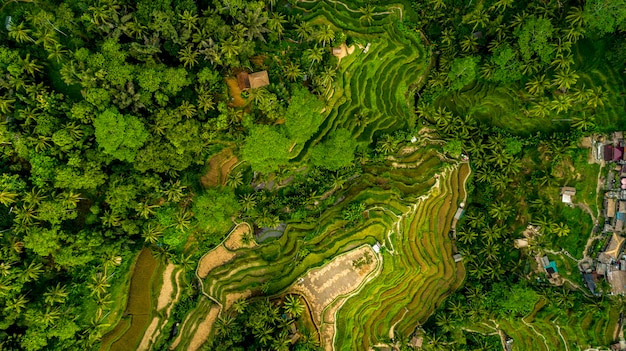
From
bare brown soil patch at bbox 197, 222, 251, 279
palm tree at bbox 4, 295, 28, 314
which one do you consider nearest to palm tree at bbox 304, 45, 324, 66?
bare brown soil patch at bbox 197, 222, 251, 279

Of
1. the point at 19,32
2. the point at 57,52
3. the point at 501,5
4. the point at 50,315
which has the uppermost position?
the point at 501,5

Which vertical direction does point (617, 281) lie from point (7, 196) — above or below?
below

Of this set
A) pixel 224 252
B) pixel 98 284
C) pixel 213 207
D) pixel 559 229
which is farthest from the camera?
pixel 224 252

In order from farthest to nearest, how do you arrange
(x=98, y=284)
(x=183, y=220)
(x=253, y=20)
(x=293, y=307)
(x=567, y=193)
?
(x=567, y=193) → (x=293, y=307) → (x=183, y=220) → (x=98, y=284) → (x=253, y=20)

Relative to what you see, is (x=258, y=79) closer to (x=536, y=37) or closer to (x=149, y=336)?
(x=536, y=37)

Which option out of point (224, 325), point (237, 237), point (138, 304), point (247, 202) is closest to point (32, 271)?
point (138, 304)

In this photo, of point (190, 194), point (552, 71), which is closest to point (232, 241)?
point (190, 194)

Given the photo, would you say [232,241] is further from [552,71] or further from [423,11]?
[552,71]

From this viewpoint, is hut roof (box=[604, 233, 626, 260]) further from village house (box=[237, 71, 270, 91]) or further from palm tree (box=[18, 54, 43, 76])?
palm tree (box=[18, 54, 43, 76])
